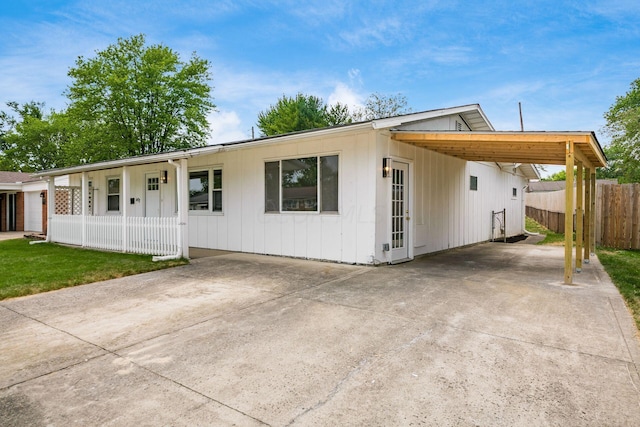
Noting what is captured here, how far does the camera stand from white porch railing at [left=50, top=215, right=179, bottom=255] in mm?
8375

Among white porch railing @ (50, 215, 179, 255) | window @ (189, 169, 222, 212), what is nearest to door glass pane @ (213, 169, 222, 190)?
window @ (189, 169, 222, 212)

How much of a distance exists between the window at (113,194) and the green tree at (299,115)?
1427 cm

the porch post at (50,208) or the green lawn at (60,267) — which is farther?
the porch post at (50,208)

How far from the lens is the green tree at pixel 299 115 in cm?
2705

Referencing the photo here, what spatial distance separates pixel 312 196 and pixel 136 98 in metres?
15.8

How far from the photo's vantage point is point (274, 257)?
849 centimetres

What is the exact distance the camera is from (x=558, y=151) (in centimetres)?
702

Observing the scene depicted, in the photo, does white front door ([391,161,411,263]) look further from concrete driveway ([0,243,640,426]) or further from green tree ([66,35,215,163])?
green tree ([66,35,215,163])

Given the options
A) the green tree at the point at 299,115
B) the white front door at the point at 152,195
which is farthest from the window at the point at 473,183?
the green tree at the point at 299,115

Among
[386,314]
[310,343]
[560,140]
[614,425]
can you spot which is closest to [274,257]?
[386,314]

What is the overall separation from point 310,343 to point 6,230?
22.3m

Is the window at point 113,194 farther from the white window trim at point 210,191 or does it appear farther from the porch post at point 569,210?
the porch post at point 569,210

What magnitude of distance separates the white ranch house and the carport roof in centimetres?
6

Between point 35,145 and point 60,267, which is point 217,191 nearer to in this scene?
point 60,267
